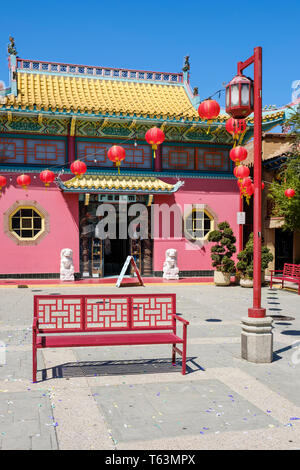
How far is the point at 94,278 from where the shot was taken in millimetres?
17531

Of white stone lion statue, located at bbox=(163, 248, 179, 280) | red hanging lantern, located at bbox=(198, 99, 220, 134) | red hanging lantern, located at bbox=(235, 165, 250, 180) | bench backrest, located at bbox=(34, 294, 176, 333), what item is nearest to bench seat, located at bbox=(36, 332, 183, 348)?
bench backrest, located at bbox=(34, 294, 176, 333)

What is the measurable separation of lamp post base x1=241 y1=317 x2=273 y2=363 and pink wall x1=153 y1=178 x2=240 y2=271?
462 inches

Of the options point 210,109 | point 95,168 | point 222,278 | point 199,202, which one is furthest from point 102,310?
point 199,202

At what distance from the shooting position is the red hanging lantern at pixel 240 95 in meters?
6.78

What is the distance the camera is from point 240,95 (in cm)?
678

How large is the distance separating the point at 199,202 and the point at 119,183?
138 inches

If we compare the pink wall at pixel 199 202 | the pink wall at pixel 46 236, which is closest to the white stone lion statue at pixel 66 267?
the pink wall at pixel 46 236

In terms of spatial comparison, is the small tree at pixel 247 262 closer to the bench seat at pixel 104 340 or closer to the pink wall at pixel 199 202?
the pink wall at pixel 199 202

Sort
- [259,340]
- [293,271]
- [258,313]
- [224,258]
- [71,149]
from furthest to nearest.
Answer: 1. [71,149]
2. [224,258]
3. [293,271]
4. [258,313]
5. [259,340]

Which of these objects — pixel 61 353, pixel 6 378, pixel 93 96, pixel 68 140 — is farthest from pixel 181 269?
pixel 6 378

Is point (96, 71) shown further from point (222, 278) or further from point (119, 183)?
point (222, 278)

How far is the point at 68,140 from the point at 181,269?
6.73m

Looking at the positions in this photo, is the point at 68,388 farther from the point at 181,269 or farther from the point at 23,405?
the point at 181,269
